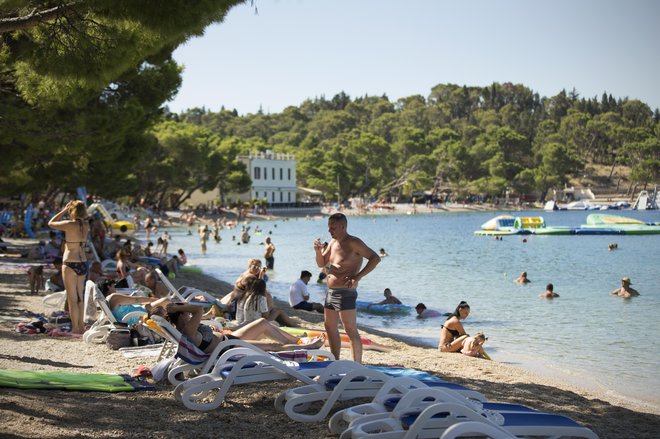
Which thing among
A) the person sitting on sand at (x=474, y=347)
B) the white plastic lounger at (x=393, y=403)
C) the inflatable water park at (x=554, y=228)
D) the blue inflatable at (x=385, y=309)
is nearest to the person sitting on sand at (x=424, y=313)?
the blue inflatable at (x=385, y=309)

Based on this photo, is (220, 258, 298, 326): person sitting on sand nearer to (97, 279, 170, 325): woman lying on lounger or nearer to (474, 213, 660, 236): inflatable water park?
(97, 279, 170, 325): woman lying on lounger

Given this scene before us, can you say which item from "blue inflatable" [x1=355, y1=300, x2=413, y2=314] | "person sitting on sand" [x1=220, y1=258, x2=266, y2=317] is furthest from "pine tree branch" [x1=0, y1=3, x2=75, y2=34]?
"blue inflatable" [x1=355, y1=300, x2=413, y2=314]

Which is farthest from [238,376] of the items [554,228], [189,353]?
[554,228]

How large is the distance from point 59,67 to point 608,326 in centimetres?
1062

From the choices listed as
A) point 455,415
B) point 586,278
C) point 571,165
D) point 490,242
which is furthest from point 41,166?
point 571,165

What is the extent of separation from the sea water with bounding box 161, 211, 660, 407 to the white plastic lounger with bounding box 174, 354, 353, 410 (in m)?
4.22

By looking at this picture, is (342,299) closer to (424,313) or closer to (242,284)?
(242,284)

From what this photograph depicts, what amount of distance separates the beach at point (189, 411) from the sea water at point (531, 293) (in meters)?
1.42

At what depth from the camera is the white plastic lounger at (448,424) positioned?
391cm

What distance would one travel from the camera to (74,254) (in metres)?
7.94

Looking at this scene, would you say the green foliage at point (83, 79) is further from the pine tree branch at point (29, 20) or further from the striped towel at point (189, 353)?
the striped towel at point (189, 353)

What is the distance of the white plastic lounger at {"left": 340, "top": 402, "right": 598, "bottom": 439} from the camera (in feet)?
12.8

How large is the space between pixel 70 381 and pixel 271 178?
7677 cm

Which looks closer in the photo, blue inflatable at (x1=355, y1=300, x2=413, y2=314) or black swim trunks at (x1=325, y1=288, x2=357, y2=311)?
black swim trunks at (x1=325, y1=288, x2=357, y2=311)
